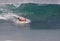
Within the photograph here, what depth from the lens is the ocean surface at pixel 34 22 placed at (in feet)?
32.5

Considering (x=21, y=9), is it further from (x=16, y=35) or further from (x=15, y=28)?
(x=16, y=35)

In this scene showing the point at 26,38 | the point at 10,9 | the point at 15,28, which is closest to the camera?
the point at 26,38

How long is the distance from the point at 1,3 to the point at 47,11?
2.19 metres

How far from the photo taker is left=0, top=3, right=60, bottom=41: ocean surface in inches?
390

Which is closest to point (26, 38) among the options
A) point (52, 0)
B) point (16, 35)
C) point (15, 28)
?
point (16, 35)

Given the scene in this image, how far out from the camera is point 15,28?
1084cm

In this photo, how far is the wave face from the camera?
11748 millimetres

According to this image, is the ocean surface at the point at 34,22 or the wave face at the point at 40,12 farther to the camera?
the wave face at the point at 40,12

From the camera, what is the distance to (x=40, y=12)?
39.8 feet

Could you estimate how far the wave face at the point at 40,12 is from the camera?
11.7m

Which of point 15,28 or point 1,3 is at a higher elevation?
point 1,3

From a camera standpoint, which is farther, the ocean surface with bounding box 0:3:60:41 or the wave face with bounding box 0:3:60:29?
the wave face with bounding box 0:3:60:29

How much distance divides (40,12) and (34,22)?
0.55 m

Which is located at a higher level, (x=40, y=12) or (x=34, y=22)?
(x=40, y=12)
